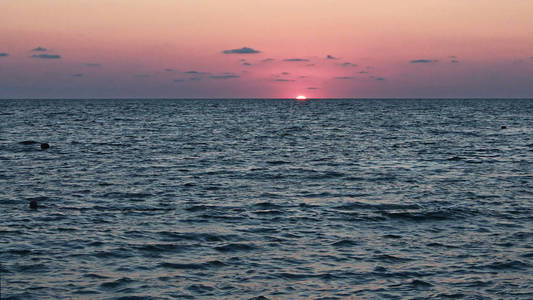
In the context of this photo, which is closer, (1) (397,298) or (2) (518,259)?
(1) (397,298)

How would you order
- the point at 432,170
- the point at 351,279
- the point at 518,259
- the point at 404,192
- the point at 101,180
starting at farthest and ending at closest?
1. the point at 432,170
2. the point at 101,180
3. the point at 404,192
4. the point at 518,259
5. the point at 351,279

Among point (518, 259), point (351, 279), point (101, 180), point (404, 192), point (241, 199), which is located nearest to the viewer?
point (351, 279)

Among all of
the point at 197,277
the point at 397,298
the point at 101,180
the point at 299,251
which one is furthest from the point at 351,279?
the point at 101,180

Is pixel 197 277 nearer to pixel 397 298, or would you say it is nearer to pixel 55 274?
pixel 55 274

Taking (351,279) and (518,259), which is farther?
(518,259)

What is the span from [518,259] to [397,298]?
5.71 metres

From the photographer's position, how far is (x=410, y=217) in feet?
78.8

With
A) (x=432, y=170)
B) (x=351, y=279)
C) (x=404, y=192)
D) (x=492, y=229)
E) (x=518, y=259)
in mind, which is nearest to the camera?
(x=351, y=279)

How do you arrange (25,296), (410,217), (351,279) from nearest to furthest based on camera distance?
(25,296)
(351,279)
(410,217)

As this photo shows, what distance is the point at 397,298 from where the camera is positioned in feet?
48.3

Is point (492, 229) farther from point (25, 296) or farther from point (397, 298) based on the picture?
point (25, 296)

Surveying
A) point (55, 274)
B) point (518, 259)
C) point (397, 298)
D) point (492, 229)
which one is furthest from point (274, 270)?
point (492, 229)

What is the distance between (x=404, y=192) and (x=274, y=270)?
49.6ft

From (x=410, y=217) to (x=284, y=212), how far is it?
5380mm
